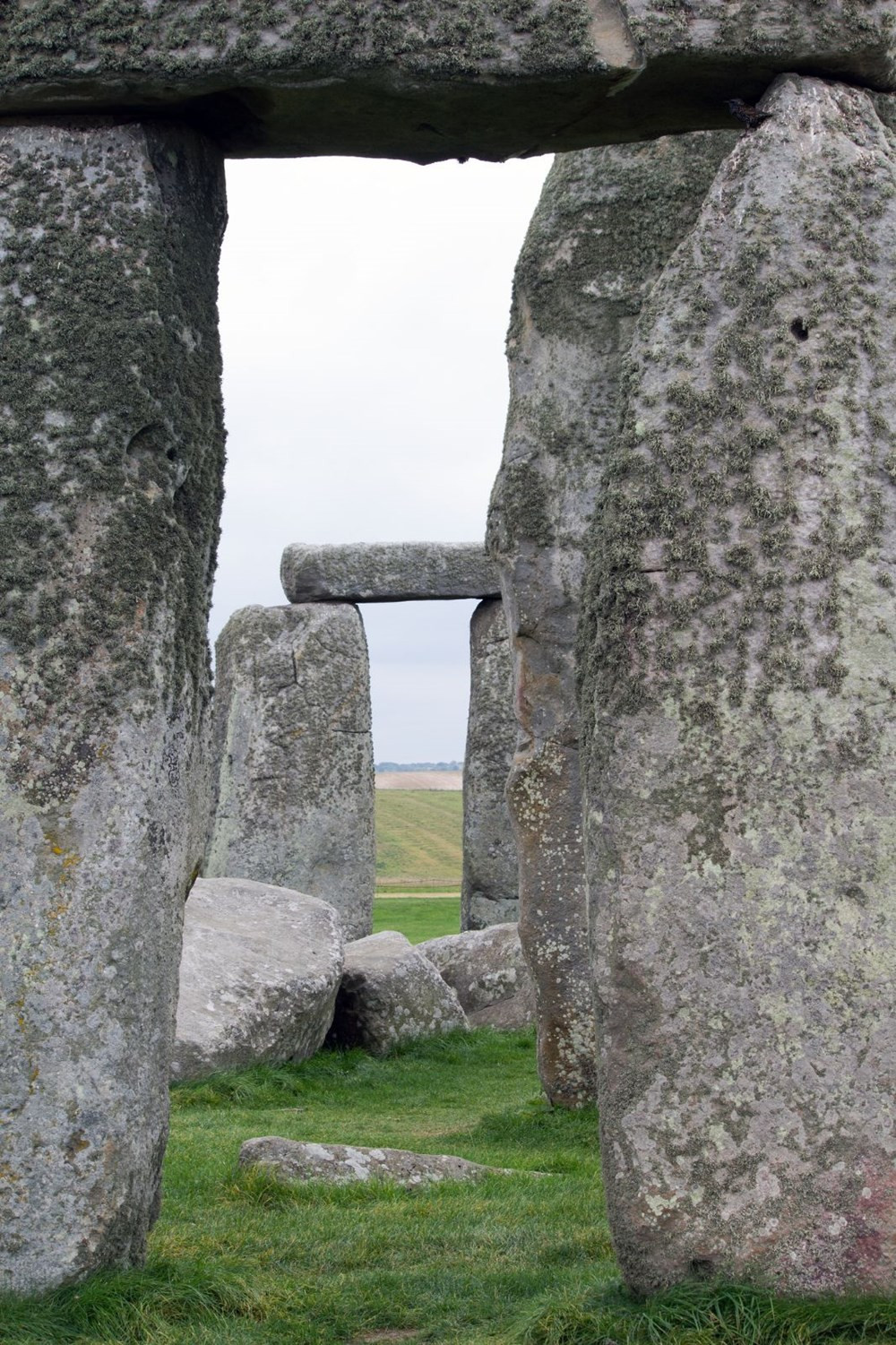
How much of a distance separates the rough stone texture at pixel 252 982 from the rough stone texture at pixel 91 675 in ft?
12.0

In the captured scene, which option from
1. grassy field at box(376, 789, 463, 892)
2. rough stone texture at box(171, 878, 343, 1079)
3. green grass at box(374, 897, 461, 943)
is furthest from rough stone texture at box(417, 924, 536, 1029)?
grassy field at box(376, 789, 463, 892)

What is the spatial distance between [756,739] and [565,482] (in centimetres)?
346

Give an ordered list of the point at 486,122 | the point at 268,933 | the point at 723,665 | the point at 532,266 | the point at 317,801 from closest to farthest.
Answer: the point at 723,665 → the point at 486,122 → the point at 532,266 → the point at 268,933 → the point at 317,801

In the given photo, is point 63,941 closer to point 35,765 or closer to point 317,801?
point 35,765

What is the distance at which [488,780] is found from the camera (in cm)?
1351

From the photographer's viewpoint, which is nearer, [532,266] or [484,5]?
[484,5]

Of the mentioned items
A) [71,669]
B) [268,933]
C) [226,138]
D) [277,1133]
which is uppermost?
[226,138]

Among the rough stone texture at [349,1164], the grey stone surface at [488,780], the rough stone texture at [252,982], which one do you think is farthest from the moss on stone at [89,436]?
the grey stone surface at [488,780]

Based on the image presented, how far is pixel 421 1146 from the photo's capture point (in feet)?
Answer: 20.6

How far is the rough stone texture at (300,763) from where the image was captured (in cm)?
1366

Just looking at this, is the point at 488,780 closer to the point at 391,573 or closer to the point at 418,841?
the point at 391,573

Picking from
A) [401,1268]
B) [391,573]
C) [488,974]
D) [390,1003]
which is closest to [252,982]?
[390,1003]

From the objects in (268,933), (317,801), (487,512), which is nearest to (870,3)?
(487,512)

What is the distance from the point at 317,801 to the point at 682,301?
1026cm
